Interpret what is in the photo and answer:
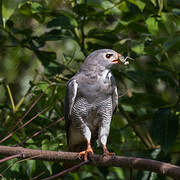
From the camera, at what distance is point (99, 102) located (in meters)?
3.90

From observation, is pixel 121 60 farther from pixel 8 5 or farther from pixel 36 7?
pixel 8 5

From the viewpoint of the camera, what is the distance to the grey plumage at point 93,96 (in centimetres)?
387

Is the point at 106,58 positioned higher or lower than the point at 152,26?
lower

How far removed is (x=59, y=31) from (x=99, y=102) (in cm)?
125

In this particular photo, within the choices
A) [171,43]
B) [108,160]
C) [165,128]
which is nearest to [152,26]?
[171,43]

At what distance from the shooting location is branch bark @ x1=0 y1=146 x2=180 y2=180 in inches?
93.7

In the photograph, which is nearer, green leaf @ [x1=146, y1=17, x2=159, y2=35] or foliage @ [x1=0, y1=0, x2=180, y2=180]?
foliage @ [x1=0, y1=0, x2=180, y2=180]

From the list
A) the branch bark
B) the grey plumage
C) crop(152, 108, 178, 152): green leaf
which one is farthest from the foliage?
the branch bark

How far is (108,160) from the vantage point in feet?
9.45

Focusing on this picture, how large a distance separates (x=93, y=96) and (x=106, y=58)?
413 mm

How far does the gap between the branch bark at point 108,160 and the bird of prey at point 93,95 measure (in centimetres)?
79

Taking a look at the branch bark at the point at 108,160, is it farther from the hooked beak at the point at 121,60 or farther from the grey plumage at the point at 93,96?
the hooked beak at the point at 121,60

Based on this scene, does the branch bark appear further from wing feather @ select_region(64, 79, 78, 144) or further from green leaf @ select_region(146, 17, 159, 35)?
green leaf @ select_region(146, 17, 159, 35)

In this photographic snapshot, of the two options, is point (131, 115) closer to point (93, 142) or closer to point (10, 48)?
point (93, 142)
